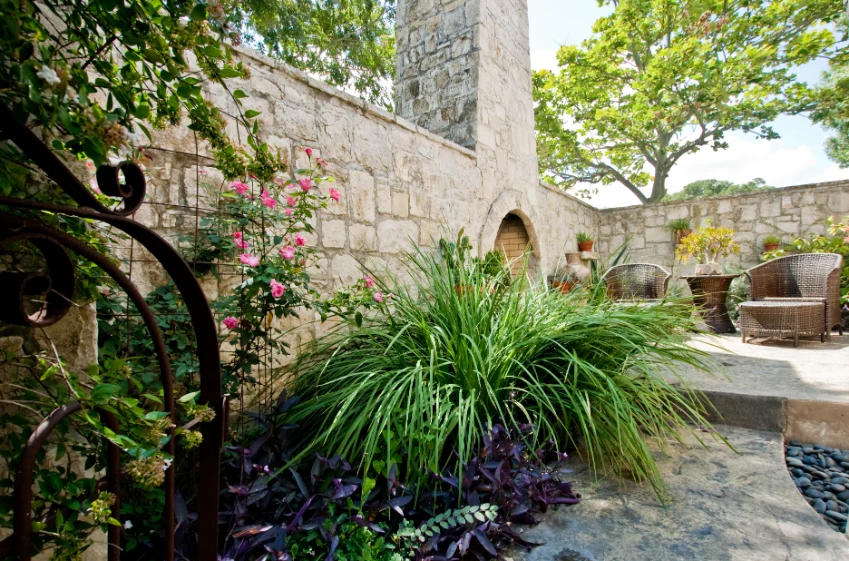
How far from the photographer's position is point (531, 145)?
480cm

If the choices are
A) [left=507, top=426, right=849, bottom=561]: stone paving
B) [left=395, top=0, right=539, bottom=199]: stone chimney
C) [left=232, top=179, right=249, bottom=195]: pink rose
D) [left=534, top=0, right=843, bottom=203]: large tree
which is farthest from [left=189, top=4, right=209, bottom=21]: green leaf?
[left=534, top=0, right=843, bottom=203]: large tree

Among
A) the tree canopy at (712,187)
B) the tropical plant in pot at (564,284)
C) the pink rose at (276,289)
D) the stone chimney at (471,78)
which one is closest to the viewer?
the pink rose at (276,289)

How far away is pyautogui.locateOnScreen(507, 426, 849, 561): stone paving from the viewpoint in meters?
1.21

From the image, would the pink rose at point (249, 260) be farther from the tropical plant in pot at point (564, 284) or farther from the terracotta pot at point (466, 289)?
the tropical plant in pot at point (564, 284)

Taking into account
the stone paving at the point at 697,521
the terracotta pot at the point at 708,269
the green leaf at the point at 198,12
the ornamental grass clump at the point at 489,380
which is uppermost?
the green leaf at the point at 198,12

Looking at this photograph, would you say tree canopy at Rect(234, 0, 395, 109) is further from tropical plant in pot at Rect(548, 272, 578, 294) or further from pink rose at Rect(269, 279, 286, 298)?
pink rose at Rect(269, 279, 286, 298)

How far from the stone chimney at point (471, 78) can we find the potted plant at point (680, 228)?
3.28 m

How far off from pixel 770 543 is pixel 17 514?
5.53ft

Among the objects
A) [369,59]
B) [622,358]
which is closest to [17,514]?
[622,358]

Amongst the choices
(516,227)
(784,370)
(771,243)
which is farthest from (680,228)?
(784,370)

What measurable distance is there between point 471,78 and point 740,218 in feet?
15.8

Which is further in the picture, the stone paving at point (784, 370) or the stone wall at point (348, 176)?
the stone paving at point (784, 370)

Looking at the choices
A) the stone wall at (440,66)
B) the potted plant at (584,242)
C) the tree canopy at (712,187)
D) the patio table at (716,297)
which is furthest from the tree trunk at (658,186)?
the tree canopy at (712,187)

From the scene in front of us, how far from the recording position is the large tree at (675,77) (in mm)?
7855
